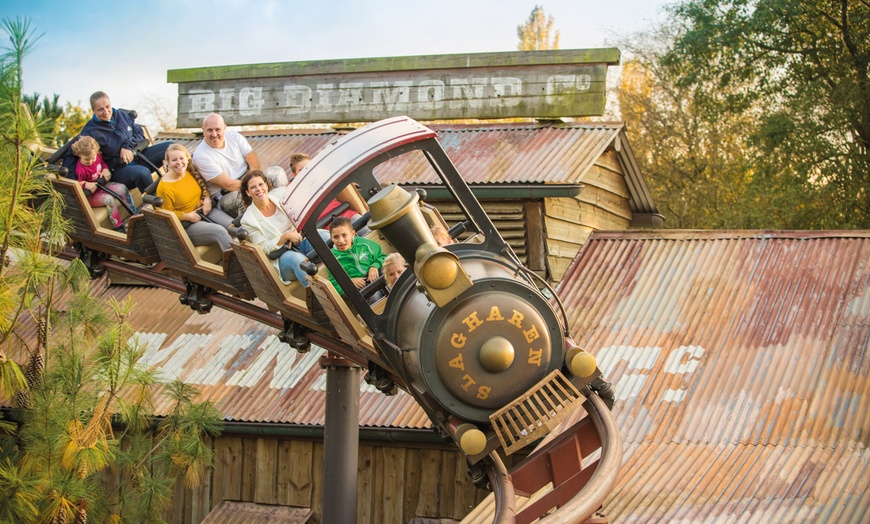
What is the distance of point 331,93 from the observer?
14.4m

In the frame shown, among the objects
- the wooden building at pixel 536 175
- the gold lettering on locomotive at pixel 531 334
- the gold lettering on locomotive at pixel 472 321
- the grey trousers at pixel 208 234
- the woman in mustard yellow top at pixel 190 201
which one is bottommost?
the gold lettering on locomotive at pixel 531 334

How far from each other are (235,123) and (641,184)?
5.23 m

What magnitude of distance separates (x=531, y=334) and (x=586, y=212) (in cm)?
710

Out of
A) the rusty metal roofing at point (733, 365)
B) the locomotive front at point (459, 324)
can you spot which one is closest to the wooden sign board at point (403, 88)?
the rusty metal roofing at point (733, 365)

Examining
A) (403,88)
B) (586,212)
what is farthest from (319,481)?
(403,88)

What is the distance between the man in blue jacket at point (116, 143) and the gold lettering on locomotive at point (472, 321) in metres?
3.91

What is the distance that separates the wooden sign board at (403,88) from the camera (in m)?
13.4

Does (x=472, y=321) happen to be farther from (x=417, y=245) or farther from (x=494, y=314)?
(x=417, y=245)

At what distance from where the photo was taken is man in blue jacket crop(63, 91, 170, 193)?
8.84 metres

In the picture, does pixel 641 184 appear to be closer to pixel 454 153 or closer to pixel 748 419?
pixel 454 153

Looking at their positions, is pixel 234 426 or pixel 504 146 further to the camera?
pixel 504 146

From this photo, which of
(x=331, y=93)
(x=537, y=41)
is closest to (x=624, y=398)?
(x=331, y=93)

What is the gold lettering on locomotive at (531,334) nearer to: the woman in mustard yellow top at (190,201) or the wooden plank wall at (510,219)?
the woman in mustard yellow top at (190,201)

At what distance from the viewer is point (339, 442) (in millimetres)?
8859
